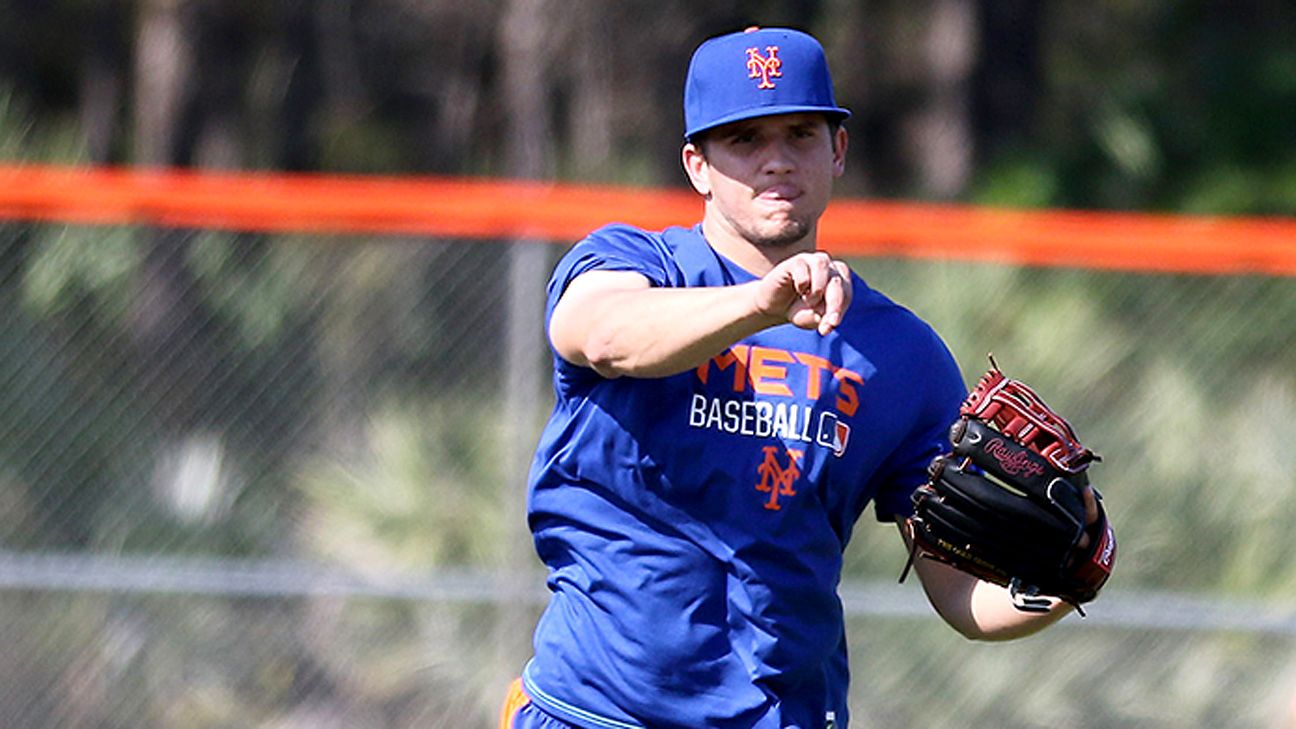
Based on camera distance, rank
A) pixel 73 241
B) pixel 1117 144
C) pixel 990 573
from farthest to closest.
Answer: pixel 1117 144 → pixel 73 241 → pixel 990 573

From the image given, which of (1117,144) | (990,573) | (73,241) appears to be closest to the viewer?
(990,573)

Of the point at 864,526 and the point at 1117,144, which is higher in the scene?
the point at 1117,144

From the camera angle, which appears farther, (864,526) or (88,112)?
(88,112)

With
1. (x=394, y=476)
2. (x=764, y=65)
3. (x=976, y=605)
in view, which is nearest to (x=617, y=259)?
(x=764, y=65)

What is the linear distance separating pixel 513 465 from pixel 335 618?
32.3 inches

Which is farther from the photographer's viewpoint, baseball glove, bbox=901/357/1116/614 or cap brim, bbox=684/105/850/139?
cap brim, bbox=684/105/850/139

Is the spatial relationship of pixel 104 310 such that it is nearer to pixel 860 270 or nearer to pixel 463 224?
pixel 463 224

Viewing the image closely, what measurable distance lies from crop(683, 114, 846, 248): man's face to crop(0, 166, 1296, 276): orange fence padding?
2.94m

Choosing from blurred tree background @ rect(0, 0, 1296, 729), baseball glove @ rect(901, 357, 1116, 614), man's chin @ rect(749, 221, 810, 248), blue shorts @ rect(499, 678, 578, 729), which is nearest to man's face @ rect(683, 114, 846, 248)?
man's chin @ rect(749, 221, 810, 248)

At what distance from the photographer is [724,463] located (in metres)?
3.43

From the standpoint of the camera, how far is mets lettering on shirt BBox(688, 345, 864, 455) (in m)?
3.44

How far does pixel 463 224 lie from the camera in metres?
6.60

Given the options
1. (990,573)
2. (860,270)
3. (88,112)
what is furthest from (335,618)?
(88,112)

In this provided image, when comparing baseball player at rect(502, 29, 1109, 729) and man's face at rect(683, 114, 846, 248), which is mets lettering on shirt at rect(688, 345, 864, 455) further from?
man's face at rect(683, 114, 846, 248)
